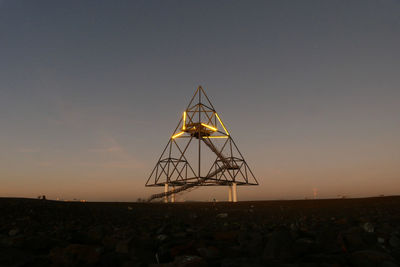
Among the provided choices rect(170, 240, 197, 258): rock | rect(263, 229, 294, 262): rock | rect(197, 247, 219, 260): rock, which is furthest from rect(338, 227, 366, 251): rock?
rect(170, 240, 197, 258): rock

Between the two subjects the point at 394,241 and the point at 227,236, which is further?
the point at 227,236

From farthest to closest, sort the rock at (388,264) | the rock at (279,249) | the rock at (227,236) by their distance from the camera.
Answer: the rock at (227,236) → the rock at (279,249) → the rock at (388,264)

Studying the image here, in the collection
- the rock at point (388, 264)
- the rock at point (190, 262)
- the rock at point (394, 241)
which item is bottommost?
the rock at point (394, 241)

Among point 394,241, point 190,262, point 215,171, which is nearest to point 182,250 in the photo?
point 190,262

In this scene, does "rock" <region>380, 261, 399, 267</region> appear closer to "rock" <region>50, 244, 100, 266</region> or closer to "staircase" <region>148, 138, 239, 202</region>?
"rock" <region>50, 244, 100, 266</region>

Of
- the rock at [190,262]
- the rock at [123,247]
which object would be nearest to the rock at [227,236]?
the rock at [123,247]

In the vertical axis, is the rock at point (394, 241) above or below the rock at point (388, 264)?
below

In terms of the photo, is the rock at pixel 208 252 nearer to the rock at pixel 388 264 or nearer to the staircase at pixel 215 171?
the rock at pixel 388 264

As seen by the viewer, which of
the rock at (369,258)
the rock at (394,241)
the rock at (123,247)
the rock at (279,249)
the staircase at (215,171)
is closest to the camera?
the rock at (369,258)

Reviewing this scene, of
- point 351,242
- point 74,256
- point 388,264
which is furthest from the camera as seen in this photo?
point 351,242

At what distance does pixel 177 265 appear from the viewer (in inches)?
94.6

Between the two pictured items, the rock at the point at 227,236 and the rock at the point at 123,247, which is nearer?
the rock at the point at 123,247

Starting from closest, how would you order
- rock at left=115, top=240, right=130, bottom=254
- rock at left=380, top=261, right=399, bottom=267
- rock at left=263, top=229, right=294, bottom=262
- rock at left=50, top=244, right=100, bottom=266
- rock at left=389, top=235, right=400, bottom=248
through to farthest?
rock at left=380, top=261, right=399, bottom=267
rock at left=50, top=244, right=100, bottom=266
rock at left=263, top=229, right=294, bottom=262
rock at left=115, top=240, right=130, bottom=254
rock at left=389, top=235, right=400, bottom=248

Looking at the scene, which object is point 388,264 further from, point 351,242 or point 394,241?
point 394,241
